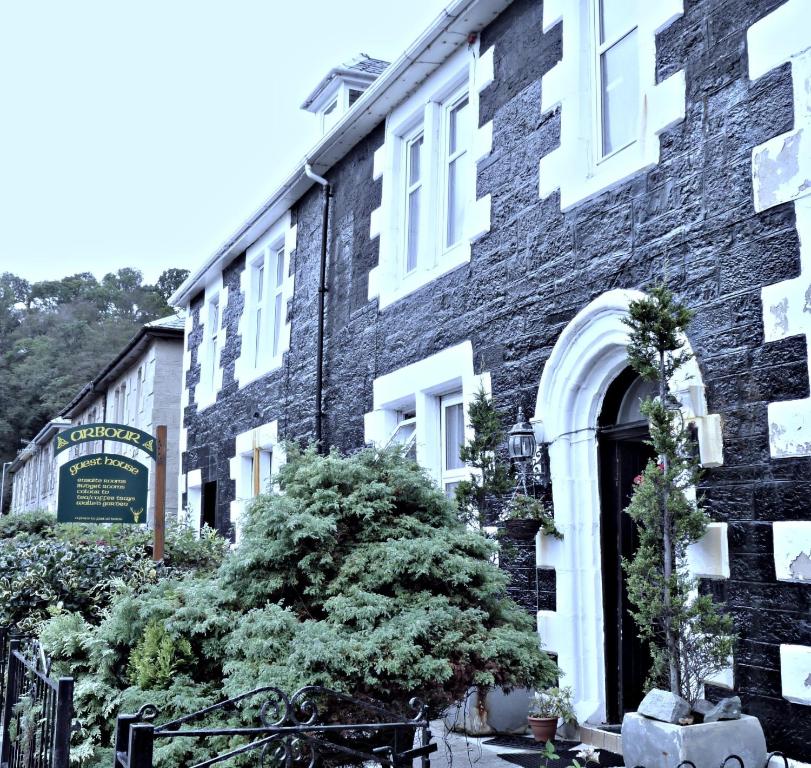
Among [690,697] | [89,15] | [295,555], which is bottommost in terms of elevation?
[690,697]

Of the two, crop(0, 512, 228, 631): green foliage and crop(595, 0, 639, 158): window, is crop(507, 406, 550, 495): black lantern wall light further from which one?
crop(0, 512, 228, 631): green foliage

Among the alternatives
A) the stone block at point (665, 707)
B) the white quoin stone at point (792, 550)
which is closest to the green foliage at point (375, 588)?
the stone block at point (665, 707)

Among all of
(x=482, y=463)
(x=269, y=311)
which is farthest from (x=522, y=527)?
(x=269, y=311)

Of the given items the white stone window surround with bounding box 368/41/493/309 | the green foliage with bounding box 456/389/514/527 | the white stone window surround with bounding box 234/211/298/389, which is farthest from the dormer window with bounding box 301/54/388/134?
the green foliage with bounding box 456/389/514/527

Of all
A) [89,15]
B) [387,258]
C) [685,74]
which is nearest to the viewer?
[685,74]

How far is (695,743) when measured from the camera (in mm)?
4266

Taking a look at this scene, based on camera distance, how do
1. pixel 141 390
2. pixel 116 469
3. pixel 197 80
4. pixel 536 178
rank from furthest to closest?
pixel 197 80, pixel 141 390, pixel 116 469, pixel 536 178

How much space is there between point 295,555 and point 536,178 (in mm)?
3906

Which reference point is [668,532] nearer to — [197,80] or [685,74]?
[685,74]

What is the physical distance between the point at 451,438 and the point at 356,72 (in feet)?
21.8

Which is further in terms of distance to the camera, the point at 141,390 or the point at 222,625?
the point at 141,390

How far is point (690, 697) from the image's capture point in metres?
4.72

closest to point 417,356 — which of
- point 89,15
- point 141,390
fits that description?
point 89,15

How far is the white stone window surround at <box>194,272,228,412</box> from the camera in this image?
14977mm
